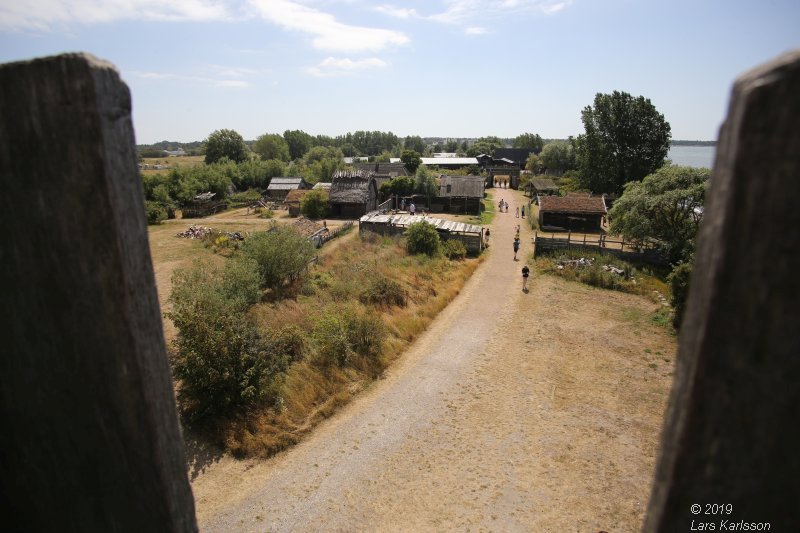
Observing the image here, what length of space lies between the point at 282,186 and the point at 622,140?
37.7 m

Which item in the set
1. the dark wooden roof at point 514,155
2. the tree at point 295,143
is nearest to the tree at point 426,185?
the dark wooden roof at point 514,155

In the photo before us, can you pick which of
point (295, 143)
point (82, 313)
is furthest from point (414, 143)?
point (82, 313)

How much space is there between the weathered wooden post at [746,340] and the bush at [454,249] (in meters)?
22.7

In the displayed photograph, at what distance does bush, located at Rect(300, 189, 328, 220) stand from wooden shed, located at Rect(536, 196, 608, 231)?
1813 cm

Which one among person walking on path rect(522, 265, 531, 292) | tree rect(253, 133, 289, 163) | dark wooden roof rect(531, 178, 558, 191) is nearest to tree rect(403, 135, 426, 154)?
tree rect(253, 133, 289, 163)

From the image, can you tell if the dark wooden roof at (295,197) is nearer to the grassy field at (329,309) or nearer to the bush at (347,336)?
the grassy field at (329,309)

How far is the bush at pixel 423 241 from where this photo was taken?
23359 mm

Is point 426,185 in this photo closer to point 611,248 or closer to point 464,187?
point 464,187

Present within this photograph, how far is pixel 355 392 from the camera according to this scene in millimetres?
11367

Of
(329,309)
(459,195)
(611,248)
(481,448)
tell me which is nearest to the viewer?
(481,448)

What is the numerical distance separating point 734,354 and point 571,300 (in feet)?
59.6

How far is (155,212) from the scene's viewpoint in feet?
124

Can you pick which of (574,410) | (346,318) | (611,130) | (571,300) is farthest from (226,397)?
(611,130)

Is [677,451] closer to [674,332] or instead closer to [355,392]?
[355,392]
